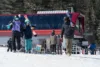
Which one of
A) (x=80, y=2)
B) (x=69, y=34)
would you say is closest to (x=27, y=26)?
(x=69, y=34)

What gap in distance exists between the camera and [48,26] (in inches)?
1074

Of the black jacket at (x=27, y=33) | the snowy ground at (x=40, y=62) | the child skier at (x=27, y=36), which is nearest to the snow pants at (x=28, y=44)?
the child skier at (x=27, y=36)

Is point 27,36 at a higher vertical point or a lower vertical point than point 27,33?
lower

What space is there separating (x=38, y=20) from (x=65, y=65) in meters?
16.1

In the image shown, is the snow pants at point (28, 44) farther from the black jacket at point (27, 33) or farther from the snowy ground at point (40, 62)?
the snowy ground at point (40, 62)

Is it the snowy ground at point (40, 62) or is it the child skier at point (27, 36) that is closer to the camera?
the snowy ground at point (40, 62)

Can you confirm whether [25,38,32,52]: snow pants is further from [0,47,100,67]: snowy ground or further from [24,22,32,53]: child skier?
[0,47,100,67]: snowy ground

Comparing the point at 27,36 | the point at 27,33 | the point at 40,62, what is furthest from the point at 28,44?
the point at 40,62

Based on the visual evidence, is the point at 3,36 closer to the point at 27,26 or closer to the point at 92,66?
the point at 27,26

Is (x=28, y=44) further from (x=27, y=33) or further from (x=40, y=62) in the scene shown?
(x=40, y=62)

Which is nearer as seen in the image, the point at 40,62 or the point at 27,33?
the point at 40,62

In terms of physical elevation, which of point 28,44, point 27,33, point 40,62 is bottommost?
point 28,44

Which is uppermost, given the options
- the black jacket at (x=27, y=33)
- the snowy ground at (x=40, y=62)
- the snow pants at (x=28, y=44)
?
the black jacket at (x=27, y=33)

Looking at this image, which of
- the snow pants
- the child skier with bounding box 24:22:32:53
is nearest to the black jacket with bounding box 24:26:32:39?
the child skier with bounding box 24:22:32:53
